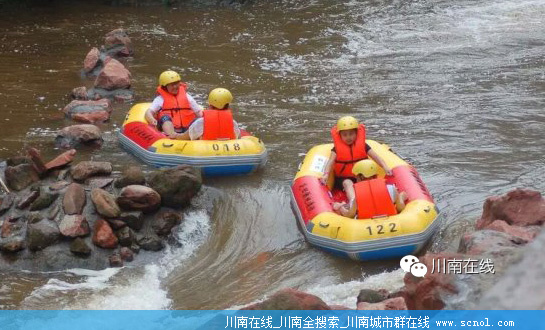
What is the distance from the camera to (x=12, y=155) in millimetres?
9359

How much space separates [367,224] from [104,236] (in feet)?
8.74

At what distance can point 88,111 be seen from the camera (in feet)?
36.1

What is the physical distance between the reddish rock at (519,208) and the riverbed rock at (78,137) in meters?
5.26

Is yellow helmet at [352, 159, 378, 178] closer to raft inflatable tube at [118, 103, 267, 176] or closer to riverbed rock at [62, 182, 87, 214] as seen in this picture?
raft inflatable tube at [118, 103, 267, 176]

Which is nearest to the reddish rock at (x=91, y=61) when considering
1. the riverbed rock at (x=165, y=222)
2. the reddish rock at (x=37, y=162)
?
the reddish rock at (x=37, y=162)

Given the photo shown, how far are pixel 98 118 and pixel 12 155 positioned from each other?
188 cm

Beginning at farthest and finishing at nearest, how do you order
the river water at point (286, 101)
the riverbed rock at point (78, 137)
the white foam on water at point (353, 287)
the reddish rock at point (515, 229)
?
the riverbed rock at point (78, 137) < the river water at point (286, 101) < the white foam on water at point (353, 287) < the reddish rock at point (515, 229)

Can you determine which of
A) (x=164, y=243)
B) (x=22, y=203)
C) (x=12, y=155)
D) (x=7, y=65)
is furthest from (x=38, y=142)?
(x=7, y=65)

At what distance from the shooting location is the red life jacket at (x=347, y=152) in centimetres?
838

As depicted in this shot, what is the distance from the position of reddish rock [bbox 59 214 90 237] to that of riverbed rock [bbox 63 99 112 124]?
3498mm

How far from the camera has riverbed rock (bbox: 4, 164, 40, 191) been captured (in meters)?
8.15

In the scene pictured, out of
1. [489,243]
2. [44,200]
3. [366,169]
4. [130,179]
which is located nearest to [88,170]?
[130,179]

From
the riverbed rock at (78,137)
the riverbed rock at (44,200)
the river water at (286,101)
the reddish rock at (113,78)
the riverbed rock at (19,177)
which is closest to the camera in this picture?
the river water at (286,101)

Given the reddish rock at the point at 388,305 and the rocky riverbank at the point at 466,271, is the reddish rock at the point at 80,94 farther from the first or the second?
the reddish rock at the point at 388,305
